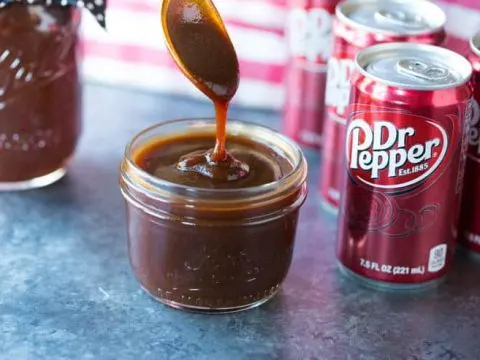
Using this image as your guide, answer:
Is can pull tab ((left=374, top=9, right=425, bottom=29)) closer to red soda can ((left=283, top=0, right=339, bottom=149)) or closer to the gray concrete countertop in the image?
red soda can ((left=283, top=0, right=339, bottom=149))

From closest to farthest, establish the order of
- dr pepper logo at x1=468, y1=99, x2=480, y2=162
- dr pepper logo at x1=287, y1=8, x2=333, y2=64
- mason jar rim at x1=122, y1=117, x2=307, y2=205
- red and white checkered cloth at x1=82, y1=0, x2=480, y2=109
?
mason jar rim at x1=122, y1=117, x2=307, y2=205 → dr pepper logo at x1=468, y1=99, x2=480, y2=162 → dr pepper logo at x1=287, y1=8, x2=333, y2=64 → red and white checkered cloth at x1=82, y1=0, x2=480, y2=109

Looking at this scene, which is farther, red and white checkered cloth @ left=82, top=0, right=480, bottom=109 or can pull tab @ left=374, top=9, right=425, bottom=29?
red and white checkered cloth @ left=82, top=0, right=480, bottom=109

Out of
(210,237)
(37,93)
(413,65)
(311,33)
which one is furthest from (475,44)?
(37,93)

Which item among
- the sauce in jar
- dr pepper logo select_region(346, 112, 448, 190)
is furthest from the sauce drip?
dr pepper logo select_region(346, 112, 448, 190)

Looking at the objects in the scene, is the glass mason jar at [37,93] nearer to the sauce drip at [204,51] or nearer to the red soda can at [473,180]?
the sauce drip at [204,51]

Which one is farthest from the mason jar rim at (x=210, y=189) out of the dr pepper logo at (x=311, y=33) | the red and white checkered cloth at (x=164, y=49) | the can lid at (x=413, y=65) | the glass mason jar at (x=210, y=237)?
the red and white checkered cloth at (x=164, y=49)

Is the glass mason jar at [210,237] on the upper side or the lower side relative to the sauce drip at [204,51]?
lower

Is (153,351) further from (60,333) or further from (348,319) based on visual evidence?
(348,319)
